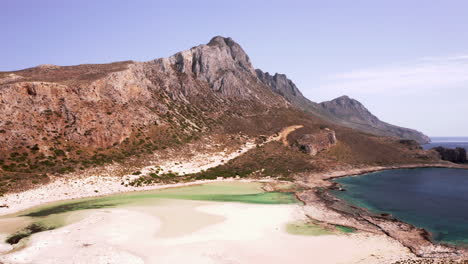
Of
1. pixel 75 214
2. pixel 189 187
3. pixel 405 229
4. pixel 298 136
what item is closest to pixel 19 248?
pixel 75 214

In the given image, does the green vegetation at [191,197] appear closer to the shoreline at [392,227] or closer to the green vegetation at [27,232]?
the green vegetation at [27,232]

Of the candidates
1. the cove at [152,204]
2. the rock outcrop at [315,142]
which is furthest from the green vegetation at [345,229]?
the rock outcrop at [315,142]

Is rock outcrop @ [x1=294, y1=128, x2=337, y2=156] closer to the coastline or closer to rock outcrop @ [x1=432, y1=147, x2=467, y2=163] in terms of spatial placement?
the coastline

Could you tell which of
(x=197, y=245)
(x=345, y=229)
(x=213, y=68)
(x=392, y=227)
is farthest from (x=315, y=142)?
(x=197, y=245)

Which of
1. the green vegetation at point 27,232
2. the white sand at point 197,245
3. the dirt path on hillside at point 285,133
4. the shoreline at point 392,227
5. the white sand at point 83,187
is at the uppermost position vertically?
the dirt path on hillside at point 285,133

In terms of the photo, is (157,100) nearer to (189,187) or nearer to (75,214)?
(189,187)

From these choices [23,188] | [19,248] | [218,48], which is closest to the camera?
[19,248]
